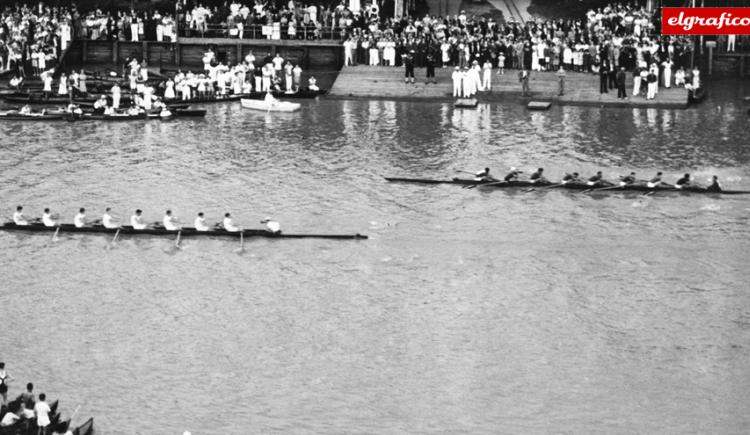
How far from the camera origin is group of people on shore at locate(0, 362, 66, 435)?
3347 centimetres

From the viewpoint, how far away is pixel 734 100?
234 ft

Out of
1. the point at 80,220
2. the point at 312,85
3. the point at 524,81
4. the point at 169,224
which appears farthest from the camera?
the point at 312,85

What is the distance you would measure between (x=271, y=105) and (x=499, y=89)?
11.5 metres

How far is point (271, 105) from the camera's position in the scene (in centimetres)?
6981

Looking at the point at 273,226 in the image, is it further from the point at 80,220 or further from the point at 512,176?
the point at 512,176

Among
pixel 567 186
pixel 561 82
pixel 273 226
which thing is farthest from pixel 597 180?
pixel 561 82

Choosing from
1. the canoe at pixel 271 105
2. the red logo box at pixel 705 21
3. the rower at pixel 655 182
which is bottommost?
the rower at pixel 655 182

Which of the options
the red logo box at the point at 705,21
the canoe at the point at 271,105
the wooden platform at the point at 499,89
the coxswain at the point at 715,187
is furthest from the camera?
the red logo box at the point at 705,21

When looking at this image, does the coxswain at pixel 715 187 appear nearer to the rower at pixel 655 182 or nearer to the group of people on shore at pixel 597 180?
the group of people on shore at pixel 597 180

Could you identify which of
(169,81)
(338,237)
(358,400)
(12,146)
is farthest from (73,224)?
(169,81)

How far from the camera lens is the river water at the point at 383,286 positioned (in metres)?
36.0

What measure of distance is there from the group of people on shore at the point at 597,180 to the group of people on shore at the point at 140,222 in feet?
32.3

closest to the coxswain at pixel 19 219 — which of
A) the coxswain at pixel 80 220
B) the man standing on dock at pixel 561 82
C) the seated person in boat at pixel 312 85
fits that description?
the coxswain at pixel 80 220

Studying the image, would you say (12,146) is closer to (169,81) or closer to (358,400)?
(169,81)
